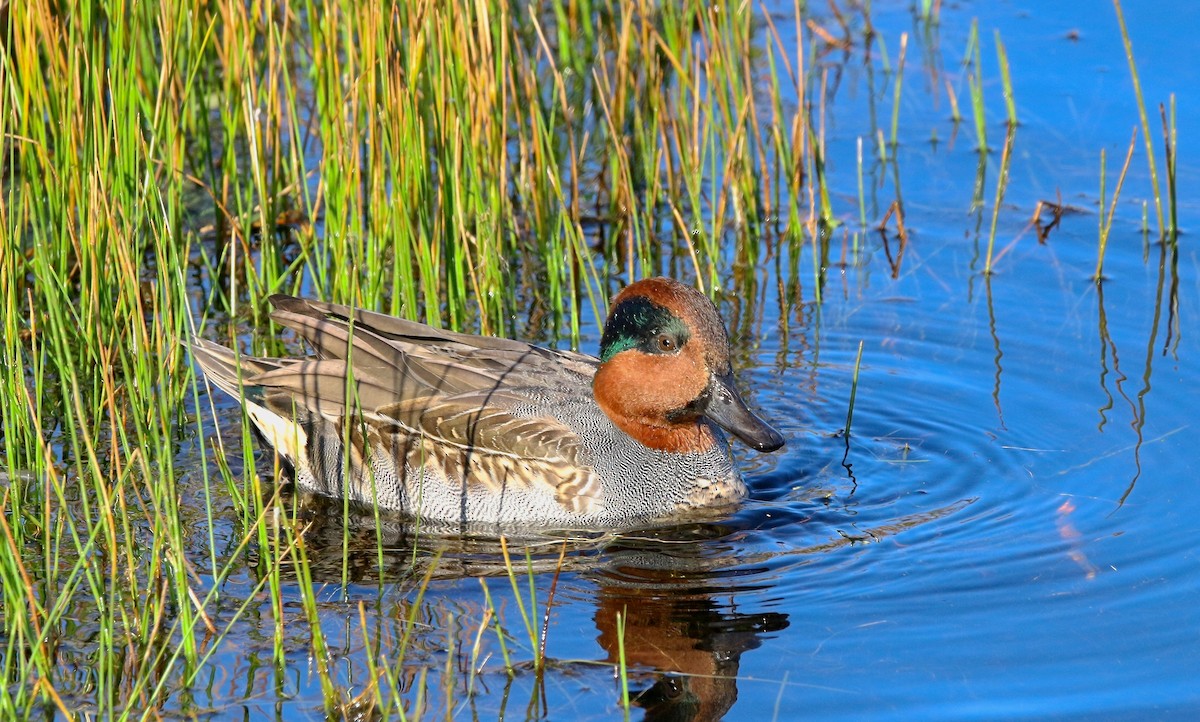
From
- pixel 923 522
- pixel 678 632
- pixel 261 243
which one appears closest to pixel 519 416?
pixel 678 632

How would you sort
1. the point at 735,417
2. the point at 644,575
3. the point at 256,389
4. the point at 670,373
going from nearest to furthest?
the point at 644,575 < the point at 735,417 < the point at 670,373 < the point at 256,389

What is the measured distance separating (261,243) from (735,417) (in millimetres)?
2561

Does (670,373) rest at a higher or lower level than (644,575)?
higher

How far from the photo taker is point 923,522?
596cm

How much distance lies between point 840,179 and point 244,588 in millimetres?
5089

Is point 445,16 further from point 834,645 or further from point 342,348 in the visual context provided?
point 834,645

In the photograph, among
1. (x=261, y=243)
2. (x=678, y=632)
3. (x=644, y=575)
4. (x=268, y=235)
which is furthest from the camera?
(x=261, y=243)

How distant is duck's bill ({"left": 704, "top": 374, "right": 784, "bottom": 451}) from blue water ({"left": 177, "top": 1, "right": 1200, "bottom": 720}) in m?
0.32

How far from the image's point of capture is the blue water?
4.75 metres

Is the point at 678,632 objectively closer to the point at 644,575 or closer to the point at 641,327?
the point at 644,575

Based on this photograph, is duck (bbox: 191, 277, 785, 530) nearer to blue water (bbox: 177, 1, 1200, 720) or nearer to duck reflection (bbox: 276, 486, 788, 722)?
duck reflection (bbox: 276, 486, 788, 722)

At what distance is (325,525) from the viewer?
20.5 feet

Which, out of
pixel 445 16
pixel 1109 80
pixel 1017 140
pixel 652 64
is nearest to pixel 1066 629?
pixel 445 16

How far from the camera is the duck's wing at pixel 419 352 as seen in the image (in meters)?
6.31
